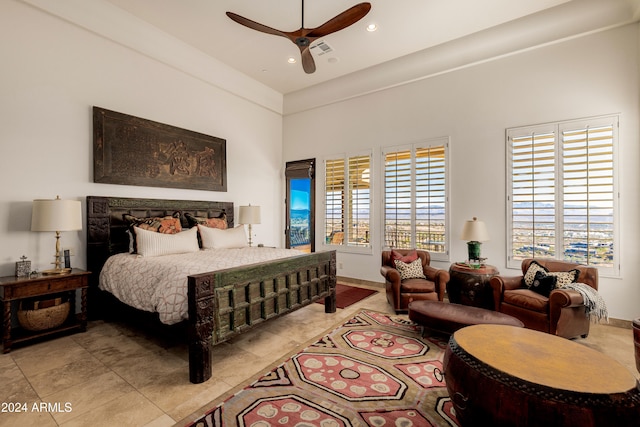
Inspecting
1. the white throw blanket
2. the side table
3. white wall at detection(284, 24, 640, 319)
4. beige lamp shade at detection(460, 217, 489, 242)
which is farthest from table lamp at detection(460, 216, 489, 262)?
the white throw blanket

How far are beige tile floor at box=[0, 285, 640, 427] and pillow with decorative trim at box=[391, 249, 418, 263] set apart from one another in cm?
148

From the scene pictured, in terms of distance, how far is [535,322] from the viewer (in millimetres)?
2980

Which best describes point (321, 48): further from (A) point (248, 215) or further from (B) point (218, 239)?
(B) point (218, 239)

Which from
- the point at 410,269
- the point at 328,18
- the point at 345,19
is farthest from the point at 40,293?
the point at 328,18

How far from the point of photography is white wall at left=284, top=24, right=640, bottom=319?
3.38 meters

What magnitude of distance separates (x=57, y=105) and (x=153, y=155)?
3.76 feet

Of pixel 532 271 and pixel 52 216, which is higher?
pixel 52 216

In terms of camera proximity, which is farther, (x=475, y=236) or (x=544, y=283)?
(x=475, y=236)

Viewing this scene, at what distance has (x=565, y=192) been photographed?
3.69 m

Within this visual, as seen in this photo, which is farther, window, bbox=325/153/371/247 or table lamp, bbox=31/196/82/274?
window, bbox=325/153/371/247

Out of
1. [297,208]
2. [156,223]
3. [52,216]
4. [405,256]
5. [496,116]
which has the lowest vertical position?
[405,256]

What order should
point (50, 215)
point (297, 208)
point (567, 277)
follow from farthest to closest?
point (297, 208)
point (567, 277)
point (50, 215)

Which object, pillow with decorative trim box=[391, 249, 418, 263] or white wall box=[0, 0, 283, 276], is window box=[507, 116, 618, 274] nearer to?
pillow with decorative trim box=[391, 249, 418, 263]

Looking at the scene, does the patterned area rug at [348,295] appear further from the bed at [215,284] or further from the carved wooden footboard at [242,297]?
the carved wooden footboard at [242,297]
